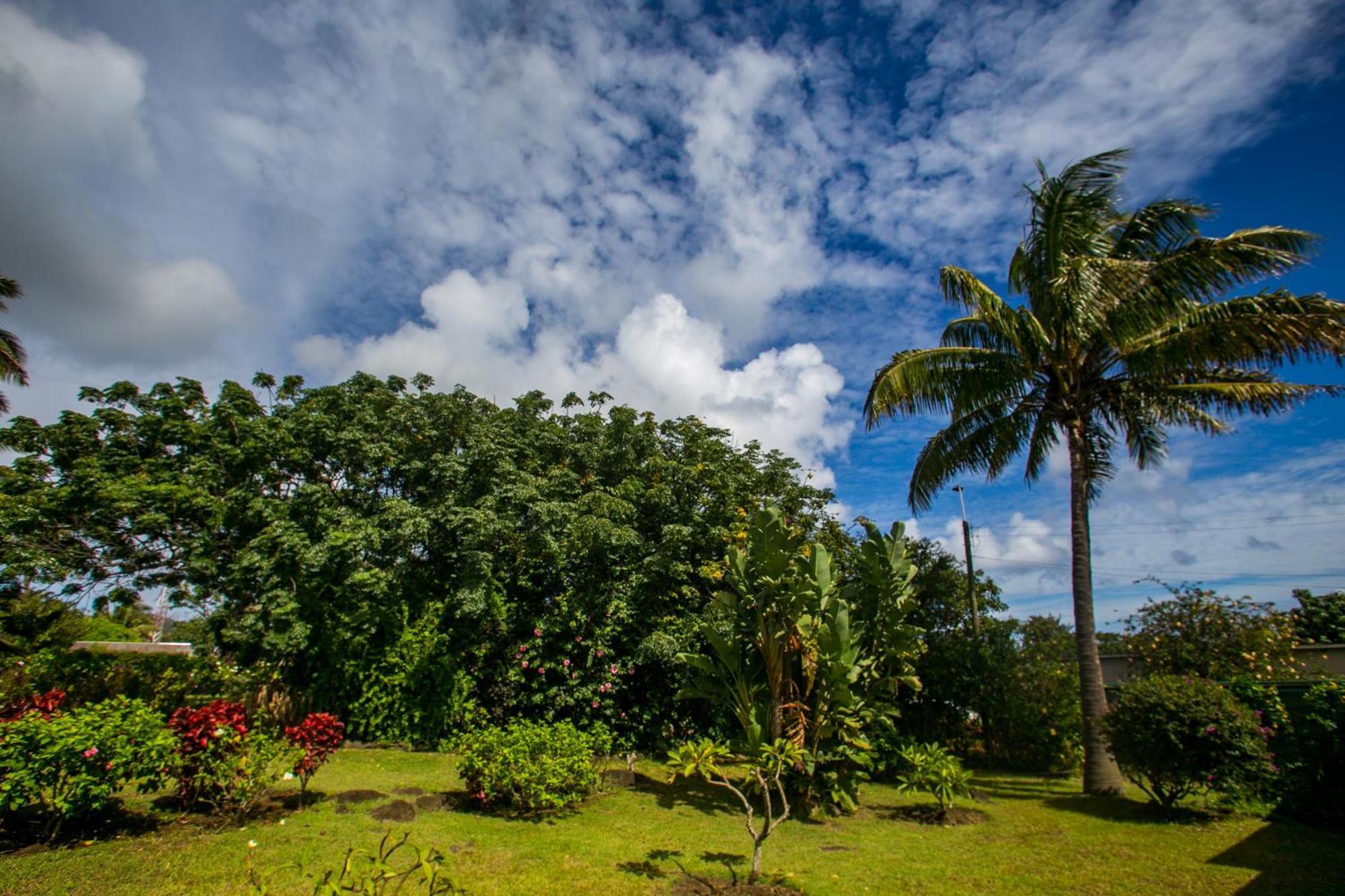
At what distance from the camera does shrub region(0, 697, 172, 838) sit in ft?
16.8

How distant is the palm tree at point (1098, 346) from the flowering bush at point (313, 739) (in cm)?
1017

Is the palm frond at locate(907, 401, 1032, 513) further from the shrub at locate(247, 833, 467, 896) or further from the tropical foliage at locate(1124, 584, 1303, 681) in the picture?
the shrub at locate(247, 833, 467, 896)

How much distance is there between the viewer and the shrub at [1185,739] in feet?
25.1

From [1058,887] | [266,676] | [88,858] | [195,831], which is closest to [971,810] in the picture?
[1058,887]

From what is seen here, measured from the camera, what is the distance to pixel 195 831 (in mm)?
6145

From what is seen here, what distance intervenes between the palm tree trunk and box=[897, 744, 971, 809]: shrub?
8.25 ft

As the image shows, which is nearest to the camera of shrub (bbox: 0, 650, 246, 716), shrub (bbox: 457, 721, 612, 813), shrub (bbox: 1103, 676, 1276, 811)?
shrub (bbox: 457, 721, 612, 813)

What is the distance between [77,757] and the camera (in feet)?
17.6

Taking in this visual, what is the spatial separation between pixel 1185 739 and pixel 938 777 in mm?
3156

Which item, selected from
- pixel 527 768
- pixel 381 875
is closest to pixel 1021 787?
pixel 527 768

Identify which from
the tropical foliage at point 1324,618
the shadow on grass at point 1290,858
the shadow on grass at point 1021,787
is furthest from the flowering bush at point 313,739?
the tropical foliage at point 1324,618

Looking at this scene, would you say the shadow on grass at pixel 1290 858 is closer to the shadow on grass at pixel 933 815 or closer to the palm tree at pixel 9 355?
the shadow on grass at pixel 933 815

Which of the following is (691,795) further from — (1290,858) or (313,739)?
(1290,858)

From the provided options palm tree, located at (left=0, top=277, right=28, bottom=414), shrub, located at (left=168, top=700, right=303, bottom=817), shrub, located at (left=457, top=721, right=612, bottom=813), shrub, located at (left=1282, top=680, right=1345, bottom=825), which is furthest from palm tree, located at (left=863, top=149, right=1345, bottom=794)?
palm tree, located at (left=0, top=277, right=28, bottom=414)
